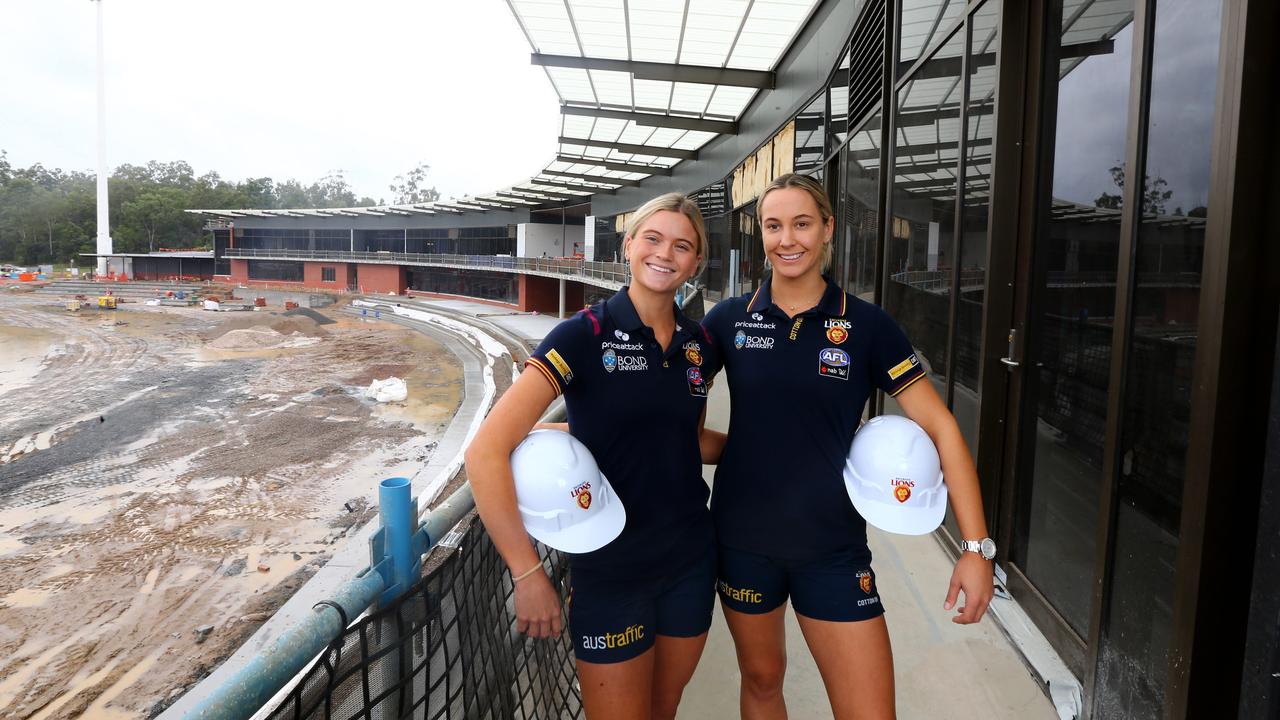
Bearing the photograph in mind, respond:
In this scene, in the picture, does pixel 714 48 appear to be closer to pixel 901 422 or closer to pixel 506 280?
pixel 901 422

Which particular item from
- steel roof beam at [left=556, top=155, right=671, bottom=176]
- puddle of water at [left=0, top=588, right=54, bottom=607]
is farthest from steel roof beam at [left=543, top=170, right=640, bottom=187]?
puddle of water at [left=0, top=588, right=54, bottom=607]

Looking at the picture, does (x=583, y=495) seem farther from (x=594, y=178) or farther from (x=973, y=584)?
(x=594, y=178)

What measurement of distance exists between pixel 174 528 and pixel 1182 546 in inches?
672

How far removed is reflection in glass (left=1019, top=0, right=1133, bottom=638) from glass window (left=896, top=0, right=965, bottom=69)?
1582mm

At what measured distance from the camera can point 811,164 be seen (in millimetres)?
10742

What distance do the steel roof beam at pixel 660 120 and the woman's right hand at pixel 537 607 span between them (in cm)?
1758

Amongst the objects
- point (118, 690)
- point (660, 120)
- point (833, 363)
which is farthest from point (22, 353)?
point (833, 363)

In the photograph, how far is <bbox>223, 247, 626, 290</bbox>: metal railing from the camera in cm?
3156

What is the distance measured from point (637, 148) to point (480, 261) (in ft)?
110

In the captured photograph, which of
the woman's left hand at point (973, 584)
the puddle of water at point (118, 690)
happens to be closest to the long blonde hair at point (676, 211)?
the woman's left hand at point (973, 584)

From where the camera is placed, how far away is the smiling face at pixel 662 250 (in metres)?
2.10

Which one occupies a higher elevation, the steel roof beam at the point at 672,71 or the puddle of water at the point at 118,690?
the steel roof beam at the point at 672,71

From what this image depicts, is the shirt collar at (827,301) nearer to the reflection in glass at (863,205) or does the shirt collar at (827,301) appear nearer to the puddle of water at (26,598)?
the reflection in glass at (863,205)

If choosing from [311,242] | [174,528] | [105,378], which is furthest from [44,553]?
[311,242]
